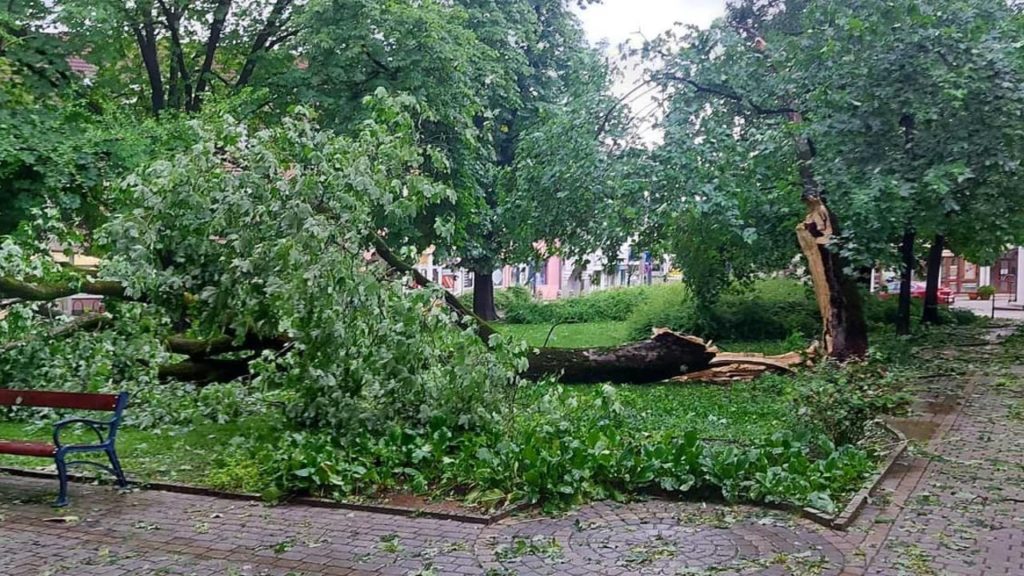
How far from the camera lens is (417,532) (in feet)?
18.8

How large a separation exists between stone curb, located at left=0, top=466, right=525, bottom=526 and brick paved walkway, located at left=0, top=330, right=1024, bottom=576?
0.28ft

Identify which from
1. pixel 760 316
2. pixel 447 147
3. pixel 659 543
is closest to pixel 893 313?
pixel 760 316

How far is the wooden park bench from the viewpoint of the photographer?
6266 millimetres

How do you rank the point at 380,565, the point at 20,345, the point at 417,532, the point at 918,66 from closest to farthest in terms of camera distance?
the point at 380,565 → the point at 417,532 → the point at 20,345 → the point at 918,66

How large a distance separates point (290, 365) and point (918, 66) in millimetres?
8420

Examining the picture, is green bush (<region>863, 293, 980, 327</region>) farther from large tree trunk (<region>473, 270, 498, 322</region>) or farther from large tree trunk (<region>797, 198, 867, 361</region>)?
large tree trunk (<region>473, 270, 498, 322</region>)

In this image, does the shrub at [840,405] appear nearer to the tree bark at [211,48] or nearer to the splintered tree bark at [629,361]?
the splintered tree bark at [629,361]

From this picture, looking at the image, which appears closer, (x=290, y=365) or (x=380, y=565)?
(x=380, y=565)

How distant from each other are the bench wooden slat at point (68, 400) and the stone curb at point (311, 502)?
2.21 ft

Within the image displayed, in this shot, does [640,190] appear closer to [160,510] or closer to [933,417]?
[933,417]

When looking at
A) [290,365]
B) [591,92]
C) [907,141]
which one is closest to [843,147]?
[907,141]

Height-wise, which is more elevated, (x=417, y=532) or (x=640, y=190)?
(x=640, y=190)

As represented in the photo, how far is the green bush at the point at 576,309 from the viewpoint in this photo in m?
30.7

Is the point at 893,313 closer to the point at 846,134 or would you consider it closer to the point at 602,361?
the point at 602,361
